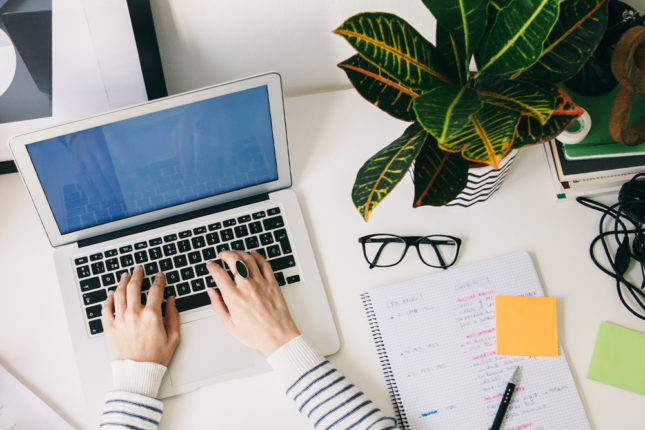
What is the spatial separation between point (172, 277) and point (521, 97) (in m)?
0.58

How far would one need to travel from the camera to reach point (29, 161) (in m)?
0.67

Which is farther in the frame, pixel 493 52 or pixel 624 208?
pixel 624 208

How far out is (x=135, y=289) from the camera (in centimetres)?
78

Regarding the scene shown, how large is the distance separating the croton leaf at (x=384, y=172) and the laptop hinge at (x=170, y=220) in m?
0.27

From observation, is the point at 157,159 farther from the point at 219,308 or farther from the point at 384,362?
the point at 384,362

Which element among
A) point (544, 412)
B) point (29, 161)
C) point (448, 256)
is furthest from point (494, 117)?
point (29, 161)

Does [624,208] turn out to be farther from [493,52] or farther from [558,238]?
[493,52]

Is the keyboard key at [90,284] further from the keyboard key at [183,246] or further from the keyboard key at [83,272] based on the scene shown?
the keyboard key at [183,246]

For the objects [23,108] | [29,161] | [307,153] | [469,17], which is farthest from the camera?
[307,153]

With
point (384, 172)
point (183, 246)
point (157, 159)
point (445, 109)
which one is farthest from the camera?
point (183, 246)

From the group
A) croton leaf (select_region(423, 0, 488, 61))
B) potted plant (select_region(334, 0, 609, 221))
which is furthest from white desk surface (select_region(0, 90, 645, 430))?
croton leaf (select_region(423, 0, 488, 61))

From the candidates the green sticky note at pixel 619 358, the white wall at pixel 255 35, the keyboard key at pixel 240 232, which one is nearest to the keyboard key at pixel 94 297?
the keyboard key at pixel 240 232

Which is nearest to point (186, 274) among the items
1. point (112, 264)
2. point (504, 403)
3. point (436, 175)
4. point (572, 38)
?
point (112, 264)

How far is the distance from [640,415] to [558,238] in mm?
292
